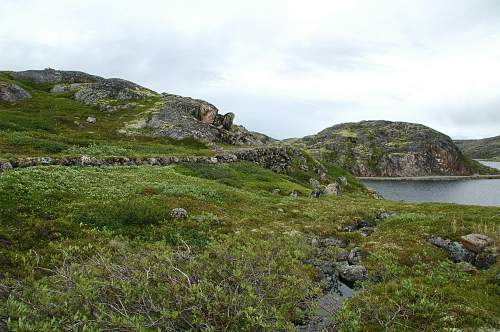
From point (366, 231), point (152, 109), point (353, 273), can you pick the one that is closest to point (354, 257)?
point (353, 273)

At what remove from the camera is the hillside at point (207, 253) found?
33.0 ft

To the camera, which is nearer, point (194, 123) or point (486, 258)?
point (486, 258)

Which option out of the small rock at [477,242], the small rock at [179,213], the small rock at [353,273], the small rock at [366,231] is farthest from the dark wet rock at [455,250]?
the small rock at [179,213]

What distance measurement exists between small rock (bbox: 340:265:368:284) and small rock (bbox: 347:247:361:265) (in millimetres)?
1843

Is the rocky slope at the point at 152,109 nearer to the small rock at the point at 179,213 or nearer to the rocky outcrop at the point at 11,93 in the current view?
the rocky outcrop at the point at 11,93

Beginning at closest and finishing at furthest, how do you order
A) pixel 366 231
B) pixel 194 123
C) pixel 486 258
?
pixel 486 258 → pixel 366 231 → pixel 194 123

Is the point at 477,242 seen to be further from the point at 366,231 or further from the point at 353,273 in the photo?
the point at 366,231

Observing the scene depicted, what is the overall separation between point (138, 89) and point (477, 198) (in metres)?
124

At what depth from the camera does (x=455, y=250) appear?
2348 cm

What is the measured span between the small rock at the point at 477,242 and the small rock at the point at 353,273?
7.86 m

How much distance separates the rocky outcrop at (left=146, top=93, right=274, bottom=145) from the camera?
78.9 meters

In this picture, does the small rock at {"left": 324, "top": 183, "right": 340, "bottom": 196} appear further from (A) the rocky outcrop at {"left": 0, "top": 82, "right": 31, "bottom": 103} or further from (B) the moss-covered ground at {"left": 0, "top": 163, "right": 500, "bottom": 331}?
(A) the rocky outcrop at {"left": 0, "top": 82, "right": 31, "bottom": 103}

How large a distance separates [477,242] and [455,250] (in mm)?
1375

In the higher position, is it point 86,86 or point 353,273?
point 86,86
